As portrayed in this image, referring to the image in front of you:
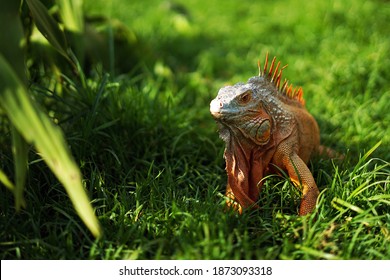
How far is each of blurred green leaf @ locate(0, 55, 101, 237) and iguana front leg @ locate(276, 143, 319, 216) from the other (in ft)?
4.45

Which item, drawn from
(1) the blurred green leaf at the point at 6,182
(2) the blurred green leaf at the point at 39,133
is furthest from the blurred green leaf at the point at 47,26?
(1) the blurred green leaf at the point at 6,182

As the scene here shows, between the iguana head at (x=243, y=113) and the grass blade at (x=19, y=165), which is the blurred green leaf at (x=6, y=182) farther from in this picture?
the iguana head at (x=243, y=113)

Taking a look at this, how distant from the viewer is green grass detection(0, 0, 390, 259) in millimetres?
3076

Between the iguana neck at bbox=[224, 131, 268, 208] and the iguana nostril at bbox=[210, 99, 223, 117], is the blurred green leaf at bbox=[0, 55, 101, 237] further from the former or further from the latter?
the iguana neck at bbox=[224, 131, 268, 208]

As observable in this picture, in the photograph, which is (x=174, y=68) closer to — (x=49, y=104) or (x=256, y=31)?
(x=256, y=31)

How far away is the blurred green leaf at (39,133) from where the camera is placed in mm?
2492

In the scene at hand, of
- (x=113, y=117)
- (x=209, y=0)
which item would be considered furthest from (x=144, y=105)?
(x=209, y=0)

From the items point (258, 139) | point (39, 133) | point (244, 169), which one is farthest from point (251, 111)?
point (39, 133)

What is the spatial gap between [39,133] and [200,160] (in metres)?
1.80

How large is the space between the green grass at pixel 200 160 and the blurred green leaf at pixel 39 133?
0.61 metres

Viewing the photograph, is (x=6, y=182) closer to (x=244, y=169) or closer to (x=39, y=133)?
(x=39, y=133)

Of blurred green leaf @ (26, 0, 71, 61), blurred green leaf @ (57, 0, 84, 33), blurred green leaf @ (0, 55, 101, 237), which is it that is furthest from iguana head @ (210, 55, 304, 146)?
blurred green leaf @ (57, 0, 84, 33)

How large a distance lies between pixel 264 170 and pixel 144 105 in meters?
1.35

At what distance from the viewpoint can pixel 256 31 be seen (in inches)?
270
